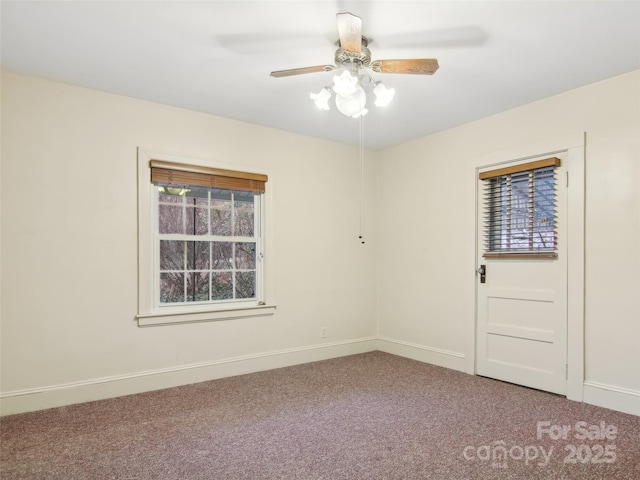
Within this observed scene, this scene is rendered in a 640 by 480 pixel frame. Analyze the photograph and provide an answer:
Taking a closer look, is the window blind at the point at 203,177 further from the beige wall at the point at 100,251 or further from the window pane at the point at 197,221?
the window pane at the point at 197,221

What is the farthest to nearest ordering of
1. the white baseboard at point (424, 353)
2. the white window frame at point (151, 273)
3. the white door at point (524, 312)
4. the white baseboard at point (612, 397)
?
the white baseboard at point (424, 353) → the white window frame at point (151, 273) → the white door at point (524, 312) → the white baseboard at point (612, 397)

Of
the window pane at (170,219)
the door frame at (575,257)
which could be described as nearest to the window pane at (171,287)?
the window pane at (170,219)

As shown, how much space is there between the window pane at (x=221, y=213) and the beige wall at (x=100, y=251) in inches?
13.4

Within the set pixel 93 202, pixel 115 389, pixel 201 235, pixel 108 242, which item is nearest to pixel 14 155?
pixel 93 202

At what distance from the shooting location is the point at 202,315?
3.71m

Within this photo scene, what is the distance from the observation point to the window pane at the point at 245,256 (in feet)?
13.4

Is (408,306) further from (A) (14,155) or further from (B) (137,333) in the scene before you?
(A) (14,155)

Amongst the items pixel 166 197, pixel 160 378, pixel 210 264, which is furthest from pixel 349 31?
pixel 160 378

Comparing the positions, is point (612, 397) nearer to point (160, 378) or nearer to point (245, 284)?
point (245, 284)

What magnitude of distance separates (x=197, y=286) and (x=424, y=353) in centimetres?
249

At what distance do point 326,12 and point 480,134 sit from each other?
231 centimetres

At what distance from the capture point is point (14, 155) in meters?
2.94

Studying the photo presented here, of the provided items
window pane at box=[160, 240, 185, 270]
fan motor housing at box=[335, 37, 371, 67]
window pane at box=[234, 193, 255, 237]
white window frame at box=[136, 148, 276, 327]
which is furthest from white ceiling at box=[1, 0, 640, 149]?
window pane at box=[160, 240, 185, 270]

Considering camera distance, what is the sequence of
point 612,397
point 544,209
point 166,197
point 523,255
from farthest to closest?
point 166,197
point 523,255
point 544,209
point 612,397
